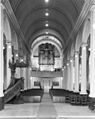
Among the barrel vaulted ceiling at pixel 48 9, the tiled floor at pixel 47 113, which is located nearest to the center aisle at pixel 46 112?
the tiled floor at pixel 47 113

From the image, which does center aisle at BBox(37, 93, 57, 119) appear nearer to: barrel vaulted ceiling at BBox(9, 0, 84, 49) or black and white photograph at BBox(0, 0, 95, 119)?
black and white photograph at BBox(0, 0, 95, 119)

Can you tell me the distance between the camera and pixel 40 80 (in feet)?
154

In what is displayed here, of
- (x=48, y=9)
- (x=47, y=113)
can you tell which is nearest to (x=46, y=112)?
(x=47, y=113)

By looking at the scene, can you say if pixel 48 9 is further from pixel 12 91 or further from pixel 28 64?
pixel 12 91

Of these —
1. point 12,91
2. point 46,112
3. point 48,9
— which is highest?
point 48,9

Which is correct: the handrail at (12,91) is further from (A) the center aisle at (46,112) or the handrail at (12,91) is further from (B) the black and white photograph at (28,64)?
(A) the center aisle at (46,112)

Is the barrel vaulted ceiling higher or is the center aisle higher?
the barrel vaulted ceiling

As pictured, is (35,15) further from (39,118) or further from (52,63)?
(52,63)

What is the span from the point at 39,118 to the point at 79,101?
6.35m

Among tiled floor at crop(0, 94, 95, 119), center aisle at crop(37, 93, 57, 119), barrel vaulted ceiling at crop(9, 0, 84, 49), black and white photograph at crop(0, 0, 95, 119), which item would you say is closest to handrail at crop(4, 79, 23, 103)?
black and white photograph at crop(0, 0, 95, 119)

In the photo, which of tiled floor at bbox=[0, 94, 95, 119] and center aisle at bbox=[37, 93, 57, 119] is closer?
tiled floor at bbox=[0, 94, 95, 119]

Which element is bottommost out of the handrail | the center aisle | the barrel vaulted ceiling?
the center aisle

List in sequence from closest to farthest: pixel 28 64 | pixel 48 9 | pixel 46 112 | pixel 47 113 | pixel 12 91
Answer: pixel 47 113
pixel 46 112
pixel 12 91
pixel 28 64
pixel 48 9

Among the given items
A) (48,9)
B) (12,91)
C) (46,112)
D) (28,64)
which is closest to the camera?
(46,112)
